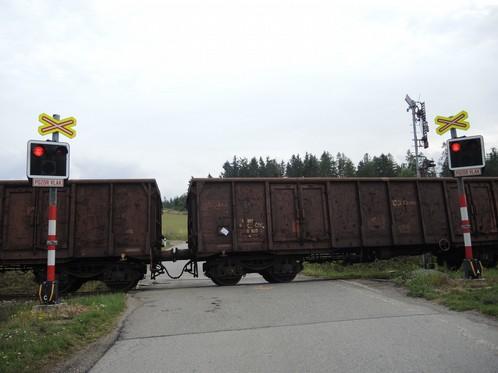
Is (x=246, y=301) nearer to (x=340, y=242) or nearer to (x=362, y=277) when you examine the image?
(x=340, y=242)

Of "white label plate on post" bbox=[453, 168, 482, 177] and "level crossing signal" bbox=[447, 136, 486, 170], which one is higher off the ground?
"level crossing signal" bbox=[447, 136, 486, 170]

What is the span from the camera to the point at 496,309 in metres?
6.32

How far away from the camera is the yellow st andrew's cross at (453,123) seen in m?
9.47

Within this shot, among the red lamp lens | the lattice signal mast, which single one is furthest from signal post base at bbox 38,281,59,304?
the lattice signal mast

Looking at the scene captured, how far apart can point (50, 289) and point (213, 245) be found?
5146 millimetres

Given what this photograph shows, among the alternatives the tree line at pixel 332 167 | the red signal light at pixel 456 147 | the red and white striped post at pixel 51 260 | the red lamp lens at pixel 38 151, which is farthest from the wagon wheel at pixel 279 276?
the tree line at pixel 332 167

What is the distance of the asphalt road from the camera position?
4.36 metres

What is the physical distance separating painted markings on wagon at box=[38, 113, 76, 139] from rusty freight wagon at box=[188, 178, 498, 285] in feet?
15.0

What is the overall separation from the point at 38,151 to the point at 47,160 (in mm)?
214

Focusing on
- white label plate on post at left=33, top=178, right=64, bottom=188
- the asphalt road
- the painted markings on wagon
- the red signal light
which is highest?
the painted markings on wagon

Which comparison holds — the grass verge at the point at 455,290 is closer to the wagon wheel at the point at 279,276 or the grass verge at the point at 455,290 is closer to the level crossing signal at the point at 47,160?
the wagon wheel at the point at 279,276

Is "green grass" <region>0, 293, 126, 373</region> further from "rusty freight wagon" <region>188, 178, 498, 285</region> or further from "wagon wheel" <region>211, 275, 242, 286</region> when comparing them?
"rusty freight wagon" <region>188, 178, 498, 285</region>

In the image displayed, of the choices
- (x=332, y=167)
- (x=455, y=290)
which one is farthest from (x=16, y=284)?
(x=332, y=167)

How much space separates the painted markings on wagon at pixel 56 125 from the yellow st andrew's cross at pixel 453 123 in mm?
8316
